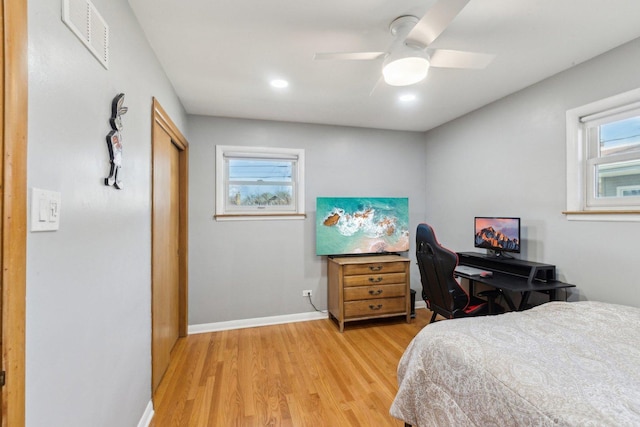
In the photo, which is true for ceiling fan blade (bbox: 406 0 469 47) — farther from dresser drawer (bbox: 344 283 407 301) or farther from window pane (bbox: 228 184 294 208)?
dresser drawer (bbox: 344 283 407 301)

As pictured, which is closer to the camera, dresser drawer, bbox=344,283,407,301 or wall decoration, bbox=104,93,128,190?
wall decoration, bbox=104,93,128,190

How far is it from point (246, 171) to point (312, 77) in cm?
153

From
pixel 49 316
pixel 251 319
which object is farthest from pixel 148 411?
pixel 251 319

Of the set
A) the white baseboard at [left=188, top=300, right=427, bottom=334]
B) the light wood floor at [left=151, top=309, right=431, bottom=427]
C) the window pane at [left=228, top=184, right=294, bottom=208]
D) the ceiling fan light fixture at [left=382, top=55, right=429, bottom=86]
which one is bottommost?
the light wood floor at [left=151, top=309, right=431, bottom=427]

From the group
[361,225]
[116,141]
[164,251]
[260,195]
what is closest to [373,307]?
[361,225]

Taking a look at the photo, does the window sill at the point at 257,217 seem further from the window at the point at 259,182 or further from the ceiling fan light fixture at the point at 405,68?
the ceiling fan light fixture at the point at 405,68

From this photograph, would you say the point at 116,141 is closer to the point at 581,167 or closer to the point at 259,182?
the point at 259,182

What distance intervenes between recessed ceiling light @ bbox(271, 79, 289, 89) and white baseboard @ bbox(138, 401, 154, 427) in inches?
102

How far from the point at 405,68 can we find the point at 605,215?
1.85 meters

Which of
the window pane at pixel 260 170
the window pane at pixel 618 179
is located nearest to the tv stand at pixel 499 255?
the window pane at pixel 618 179

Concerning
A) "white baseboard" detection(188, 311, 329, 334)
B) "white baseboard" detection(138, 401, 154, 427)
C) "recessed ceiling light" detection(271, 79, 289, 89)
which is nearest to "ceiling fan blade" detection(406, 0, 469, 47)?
"recessed ceiling light" detection(271, 79, 289, 89)

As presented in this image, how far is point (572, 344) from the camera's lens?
4.37 feet

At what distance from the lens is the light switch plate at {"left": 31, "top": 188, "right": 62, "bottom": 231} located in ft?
2.73

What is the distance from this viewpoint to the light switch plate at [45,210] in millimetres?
832
